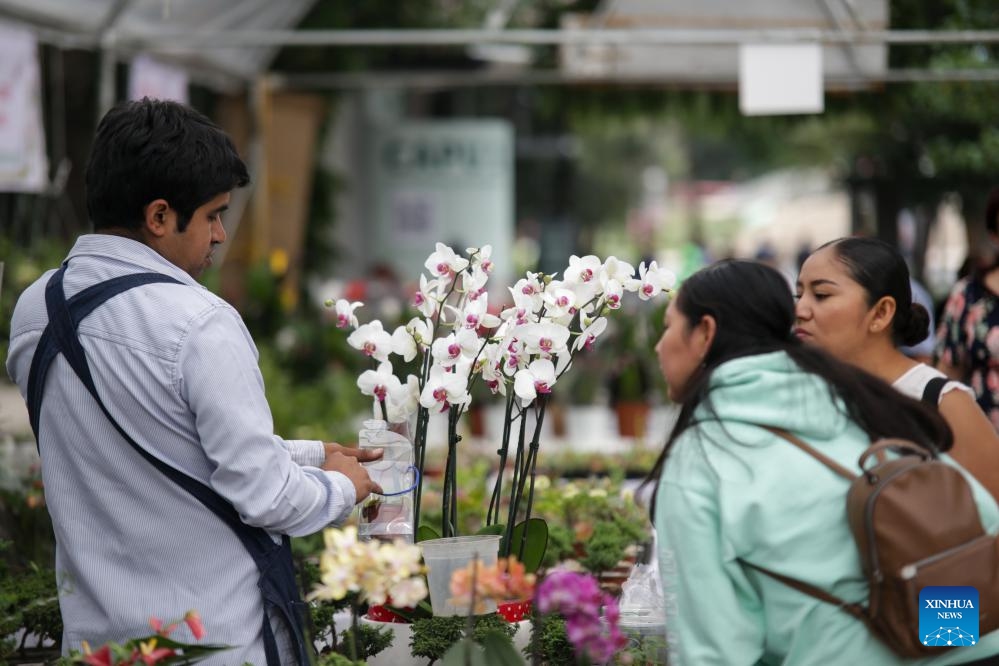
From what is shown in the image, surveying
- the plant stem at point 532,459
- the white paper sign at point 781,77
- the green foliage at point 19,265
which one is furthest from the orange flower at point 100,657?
the white paper sign at point 781,77

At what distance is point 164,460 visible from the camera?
2.07 metres

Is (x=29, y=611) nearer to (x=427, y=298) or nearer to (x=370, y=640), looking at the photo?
(x=370, y=640)

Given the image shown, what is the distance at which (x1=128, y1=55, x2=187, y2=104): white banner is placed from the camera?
23.2 ft

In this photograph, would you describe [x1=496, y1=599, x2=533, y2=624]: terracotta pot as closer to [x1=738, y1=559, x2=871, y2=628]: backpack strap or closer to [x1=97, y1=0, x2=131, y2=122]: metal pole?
[x1=738, y1=559, x2=871, y2=628]: backpack strap

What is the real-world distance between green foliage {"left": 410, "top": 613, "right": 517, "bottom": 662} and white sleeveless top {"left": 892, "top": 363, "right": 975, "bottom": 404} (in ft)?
3.39

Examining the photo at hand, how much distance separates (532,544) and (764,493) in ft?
3.02

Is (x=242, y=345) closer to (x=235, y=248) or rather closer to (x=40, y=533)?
(x=40, y=533)

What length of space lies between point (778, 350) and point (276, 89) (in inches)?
339

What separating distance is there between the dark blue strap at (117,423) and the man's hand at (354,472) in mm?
169

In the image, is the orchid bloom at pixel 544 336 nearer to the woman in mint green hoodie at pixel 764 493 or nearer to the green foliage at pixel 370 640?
the woman in mint green hoodie at pixel 764 493

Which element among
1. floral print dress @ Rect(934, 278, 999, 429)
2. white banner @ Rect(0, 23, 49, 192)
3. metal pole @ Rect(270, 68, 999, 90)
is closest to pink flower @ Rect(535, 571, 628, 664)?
floral print dress @ Rect(934, 278, 999, 429)

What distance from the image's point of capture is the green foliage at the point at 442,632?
2.41m

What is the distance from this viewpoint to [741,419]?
1.97 m

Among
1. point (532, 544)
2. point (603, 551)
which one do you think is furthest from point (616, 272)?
point (603, 551)
